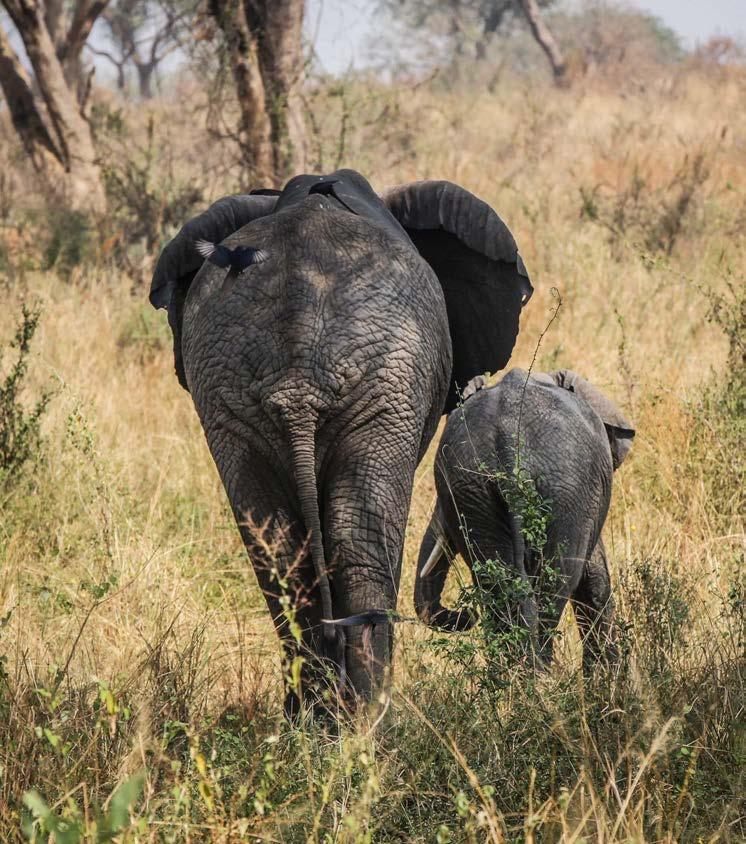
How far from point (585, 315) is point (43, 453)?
12.7 ft

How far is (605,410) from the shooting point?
3979mm

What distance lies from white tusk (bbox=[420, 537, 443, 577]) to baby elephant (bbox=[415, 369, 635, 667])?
0.04 meters

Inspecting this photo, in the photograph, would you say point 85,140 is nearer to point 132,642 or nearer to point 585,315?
point 585,315

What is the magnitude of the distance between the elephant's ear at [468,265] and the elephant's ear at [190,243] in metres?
0.52

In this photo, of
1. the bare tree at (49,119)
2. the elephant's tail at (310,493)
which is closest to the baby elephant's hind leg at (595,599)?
the elephant's tail at (310,493)

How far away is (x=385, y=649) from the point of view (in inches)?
116

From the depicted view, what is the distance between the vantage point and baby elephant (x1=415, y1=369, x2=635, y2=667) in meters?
3.28

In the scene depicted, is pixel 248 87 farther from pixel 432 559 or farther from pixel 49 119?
pixel 432 559

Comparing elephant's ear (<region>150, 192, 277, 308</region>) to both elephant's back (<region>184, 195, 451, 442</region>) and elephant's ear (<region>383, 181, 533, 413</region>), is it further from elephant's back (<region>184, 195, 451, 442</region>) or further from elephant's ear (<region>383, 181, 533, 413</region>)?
elephant's ear (<region>383, 181, 533, 413</region>)

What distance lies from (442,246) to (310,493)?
121 centimetres

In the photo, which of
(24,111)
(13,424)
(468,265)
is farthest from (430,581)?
(24,111)

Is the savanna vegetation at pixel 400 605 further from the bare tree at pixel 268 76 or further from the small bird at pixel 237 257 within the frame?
the small bird at pixel 237 257

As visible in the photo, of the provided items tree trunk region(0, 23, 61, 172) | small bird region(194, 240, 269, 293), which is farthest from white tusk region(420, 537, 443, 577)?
tree trunk region(0, 23, 61, 172)

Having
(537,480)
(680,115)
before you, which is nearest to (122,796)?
(537,480)
